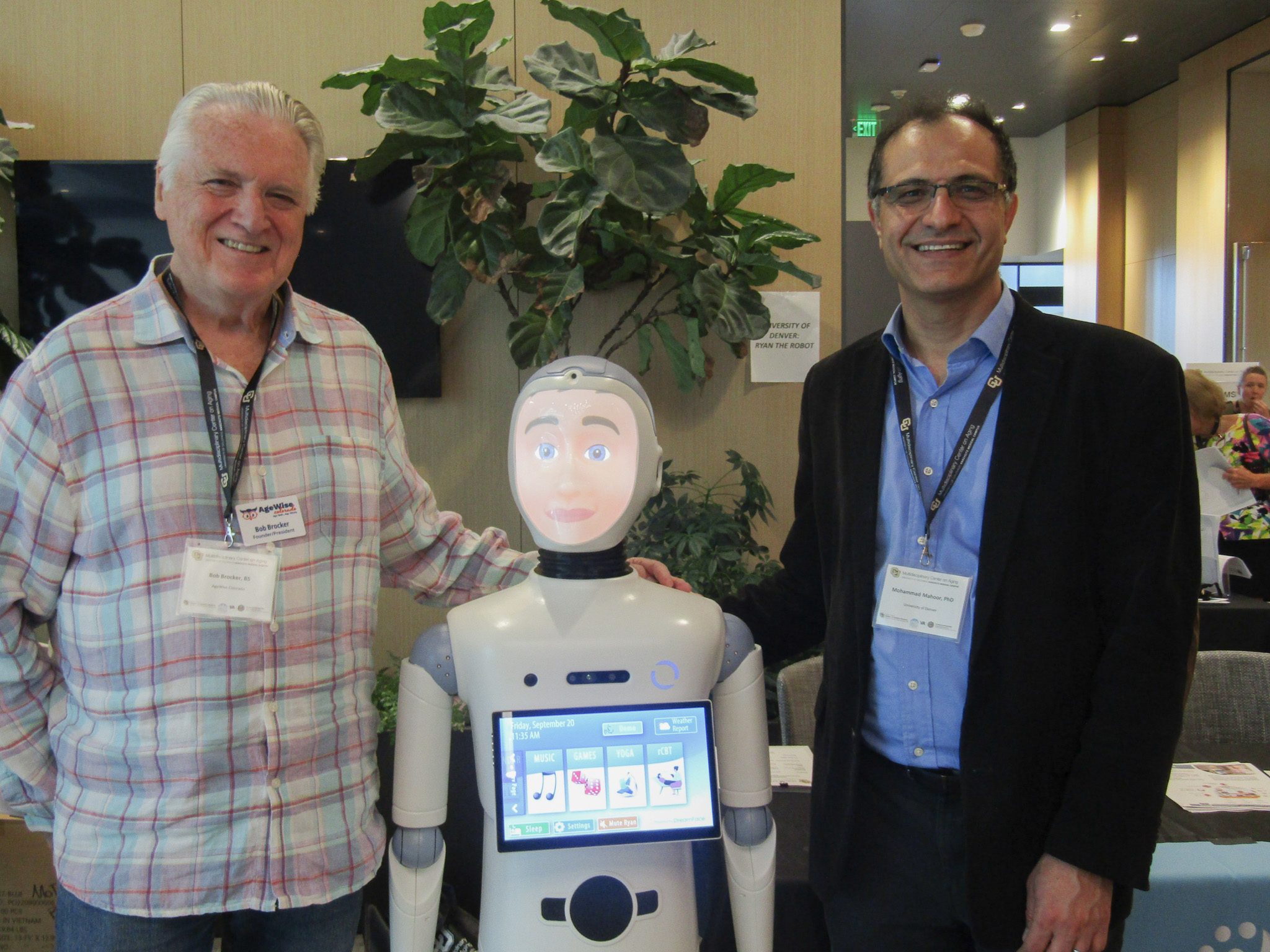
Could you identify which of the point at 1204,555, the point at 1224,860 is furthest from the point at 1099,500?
the point at 1204,555

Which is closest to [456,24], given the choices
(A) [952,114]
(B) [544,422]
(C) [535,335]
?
(C) [535,335]

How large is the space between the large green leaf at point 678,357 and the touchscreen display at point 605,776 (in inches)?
76.1

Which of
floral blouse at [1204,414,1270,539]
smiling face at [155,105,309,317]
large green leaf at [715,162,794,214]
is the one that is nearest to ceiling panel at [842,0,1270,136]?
floral blouse at [1204,414,1270,539]

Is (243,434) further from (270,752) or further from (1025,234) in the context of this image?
(1025,234)

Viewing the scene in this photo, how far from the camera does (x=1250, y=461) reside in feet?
15.1

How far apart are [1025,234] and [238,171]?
1013 centimetres

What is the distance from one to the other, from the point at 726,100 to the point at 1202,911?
2220mm

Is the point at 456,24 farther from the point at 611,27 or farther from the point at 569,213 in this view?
the point at 569,213

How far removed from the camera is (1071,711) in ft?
4.15

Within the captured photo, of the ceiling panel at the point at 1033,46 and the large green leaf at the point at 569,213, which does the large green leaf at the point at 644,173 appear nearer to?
the large green leaf at the point at 569,213

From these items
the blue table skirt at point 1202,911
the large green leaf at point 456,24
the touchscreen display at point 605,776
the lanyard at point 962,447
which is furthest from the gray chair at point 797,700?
the large green leaf at point 456,24

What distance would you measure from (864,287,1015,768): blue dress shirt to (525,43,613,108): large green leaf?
1.58 metres

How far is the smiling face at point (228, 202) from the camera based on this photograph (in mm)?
1270

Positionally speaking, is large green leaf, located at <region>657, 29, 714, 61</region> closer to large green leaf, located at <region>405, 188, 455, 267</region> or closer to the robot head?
large green leaf, located at <region>405, 188, 455, 267</region>
